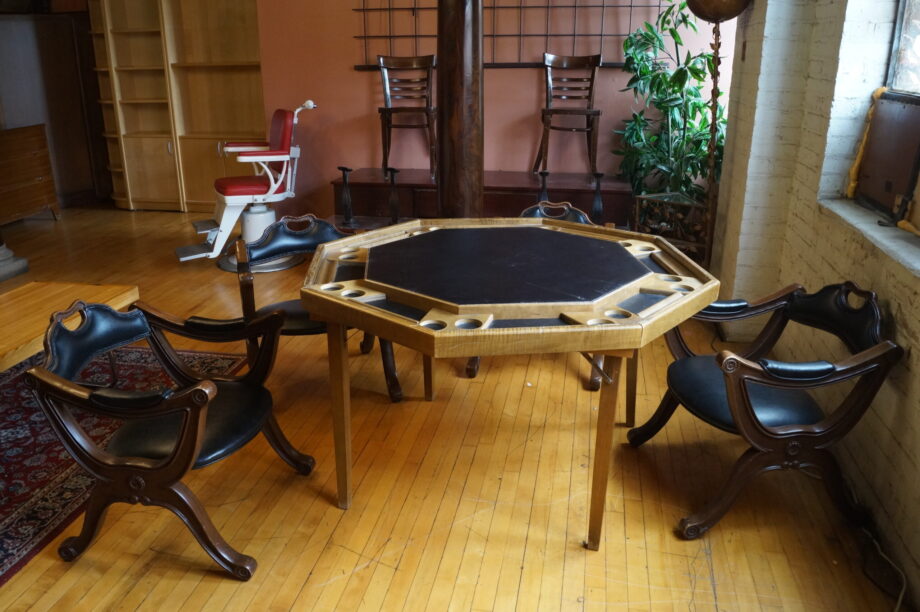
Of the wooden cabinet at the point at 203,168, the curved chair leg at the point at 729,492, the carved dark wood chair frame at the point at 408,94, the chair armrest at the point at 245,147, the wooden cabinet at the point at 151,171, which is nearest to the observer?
the curved chair leg at the point at 729,492

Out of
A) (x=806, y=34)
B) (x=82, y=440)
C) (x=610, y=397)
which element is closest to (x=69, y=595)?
(x=82, y=440)

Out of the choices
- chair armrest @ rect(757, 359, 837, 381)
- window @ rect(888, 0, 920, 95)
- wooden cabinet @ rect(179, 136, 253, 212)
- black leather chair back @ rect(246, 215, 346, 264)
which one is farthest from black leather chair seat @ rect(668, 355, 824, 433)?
wooden cabinet @ rect(179, 136, 253, 212)

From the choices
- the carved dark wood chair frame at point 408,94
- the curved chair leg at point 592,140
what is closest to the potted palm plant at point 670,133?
the curved chair leg at point 592,140

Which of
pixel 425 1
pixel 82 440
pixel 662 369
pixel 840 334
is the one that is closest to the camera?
pixel 82 440

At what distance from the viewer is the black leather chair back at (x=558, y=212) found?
3.66m

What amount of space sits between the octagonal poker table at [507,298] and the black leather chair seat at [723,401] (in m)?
0.33

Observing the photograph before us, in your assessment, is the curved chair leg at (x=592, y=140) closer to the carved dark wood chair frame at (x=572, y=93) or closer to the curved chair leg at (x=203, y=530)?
the carved dark wood chair frame at (x=572, y=93)

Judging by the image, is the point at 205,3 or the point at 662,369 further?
the point at 205,3

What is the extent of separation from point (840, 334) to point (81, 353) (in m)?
2.42

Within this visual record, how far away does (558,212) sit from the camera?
3.87 metres

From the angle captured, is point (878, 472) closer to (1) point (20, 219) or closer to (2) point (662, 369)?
(2) point (662, 369)

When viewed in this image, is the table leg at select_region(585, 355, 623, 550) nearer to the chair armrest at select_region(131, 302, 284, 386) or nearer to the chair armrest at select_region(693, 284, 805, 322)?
the chair armrest at select_region(693, 284, 805, 322)

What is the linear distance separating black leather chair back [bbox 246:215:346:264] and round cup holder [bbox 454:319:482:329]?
1.42 meters

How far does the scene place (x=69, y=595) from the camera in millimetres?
2172
